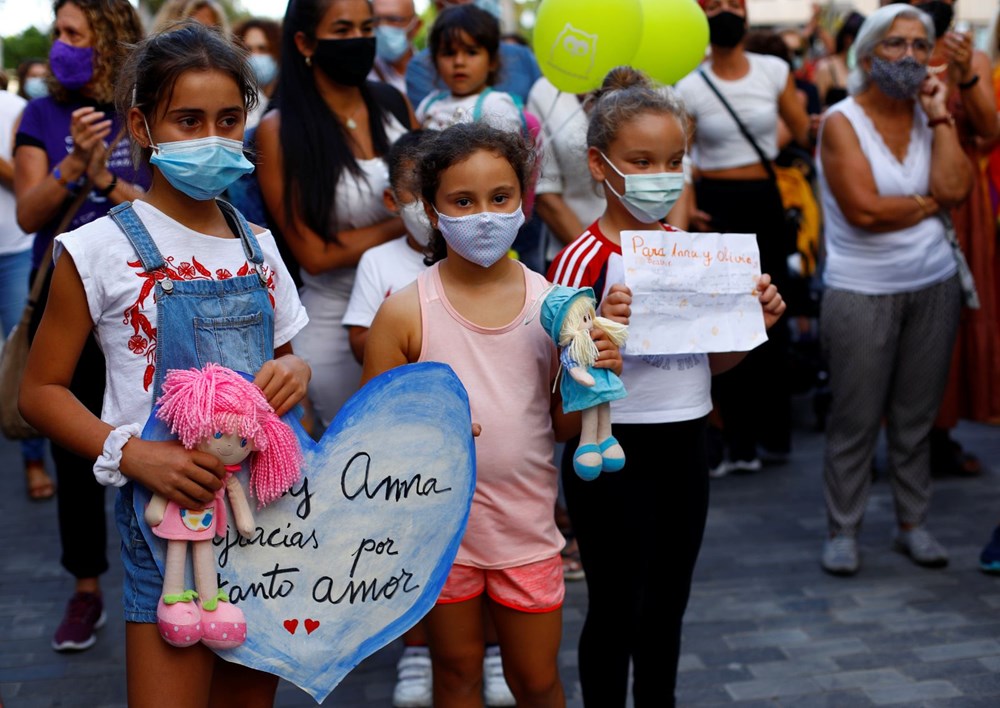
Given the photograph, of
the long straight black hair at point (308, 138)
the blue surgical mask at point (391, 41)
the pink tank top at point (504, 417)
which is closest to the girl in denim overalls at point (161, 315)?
the pink tank top at point (504, 417)

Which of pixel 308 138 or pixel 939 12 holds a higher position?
pixel 939 12

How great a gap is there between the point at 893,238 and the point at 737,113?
141cm

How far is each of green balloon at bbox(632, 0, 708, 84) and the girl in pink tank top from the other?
1.61 metres

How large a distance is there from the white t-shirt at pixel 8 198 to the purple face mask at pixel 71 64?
109 centimetres

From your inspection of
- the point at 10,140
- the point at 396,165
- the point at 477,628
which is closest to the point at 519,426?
the point at 477,628

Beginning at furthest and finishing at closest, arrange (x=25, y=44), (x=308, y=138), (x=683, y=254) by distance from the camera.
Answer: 1. (x=25, y=44)
2. (x=308, y=138)
3. (x=683, y=254)

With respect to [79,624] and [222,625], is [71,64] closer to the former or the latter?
[79,624]

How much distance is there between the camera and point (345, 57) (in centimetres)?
372

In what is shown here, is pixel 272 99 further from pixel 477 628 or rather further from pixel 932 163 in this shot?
pixel 932 163

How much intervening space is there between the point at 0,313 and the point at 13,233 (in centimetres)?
37

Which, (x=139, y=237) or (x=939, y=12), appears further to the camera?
(x=939, y=12)

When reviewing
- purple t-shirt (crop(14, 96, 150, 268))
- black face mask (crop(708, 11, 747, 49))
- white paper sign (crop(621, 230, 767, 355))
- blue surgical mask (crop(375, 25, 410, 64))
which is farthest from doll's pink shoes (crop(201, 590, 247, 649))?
blue surgical mask (crop(375, 25, 410, 64))

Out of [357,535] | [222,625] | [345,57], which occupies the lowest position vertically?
[222,625]

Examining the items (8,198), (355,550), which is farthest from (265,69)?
(355,550)
